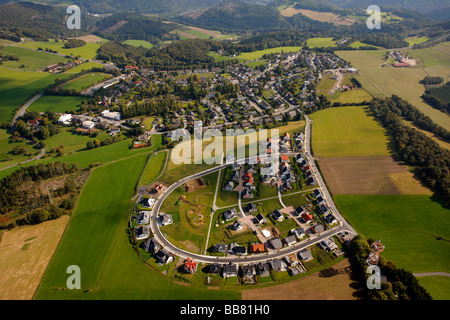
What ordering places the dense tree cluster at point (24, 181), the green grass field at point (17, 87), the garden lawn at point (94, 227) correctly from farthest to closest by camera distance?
the green grass field at point (17, 87) < the dense tree cluster at point (24, 181) < the garden lawn at point (94, 227)

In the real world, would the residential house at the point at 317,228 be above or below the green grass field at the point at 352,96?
below

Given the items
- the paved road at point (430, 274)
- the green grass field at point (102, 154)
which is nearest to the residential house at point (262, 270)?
the paved road at point (430, 274)

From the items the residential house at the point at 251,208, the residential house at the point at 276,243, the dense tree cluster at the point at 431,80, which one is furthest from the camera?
the dense tree cluster at the point at 431,80

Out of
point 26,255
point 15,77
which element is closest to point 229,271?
point 26,255

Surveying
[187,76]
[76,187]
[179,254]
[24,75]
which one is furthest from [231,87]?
[24,75]

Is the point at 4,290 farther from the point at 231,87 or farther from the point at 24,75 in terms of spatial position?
the point at 24,75

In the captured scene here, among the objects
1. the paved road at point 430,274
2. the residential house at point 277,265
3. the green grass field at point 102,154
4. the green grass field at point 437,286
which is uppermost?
the green grass field at point 102,154

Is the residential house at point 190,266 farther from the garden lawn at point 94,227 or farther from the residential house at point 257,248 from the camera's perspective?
the garden lawn at point 94,227
